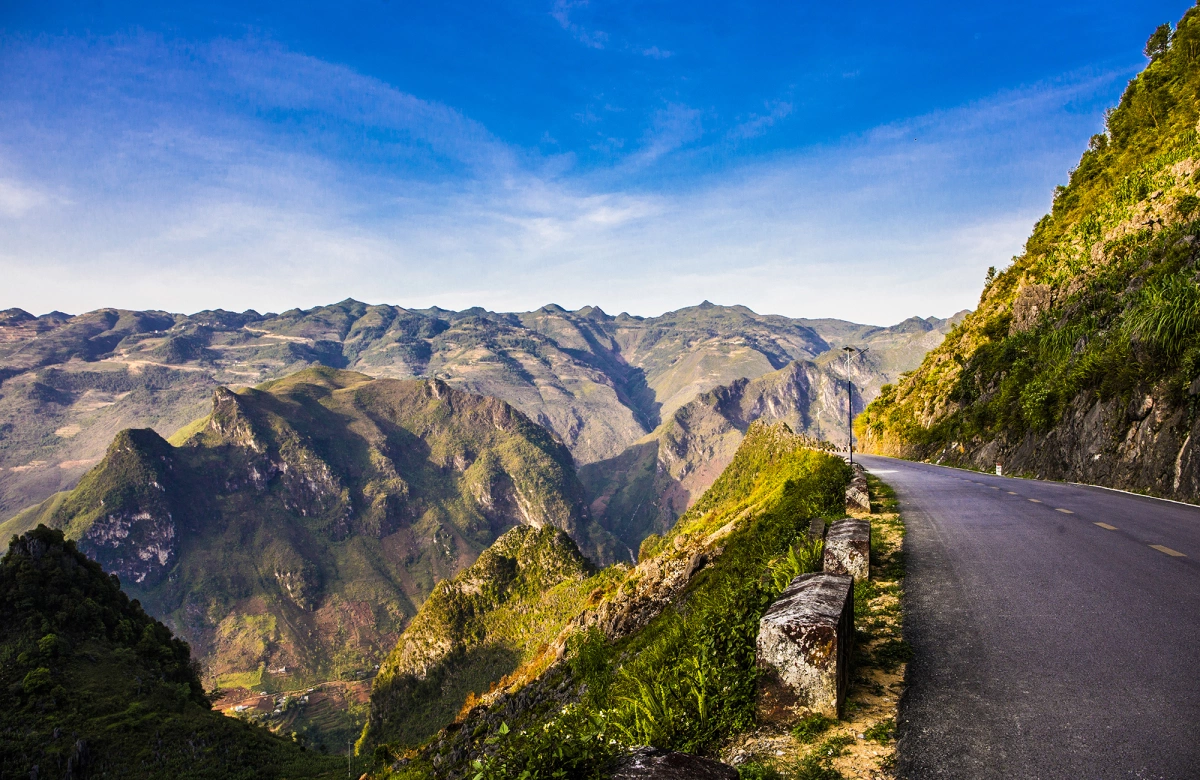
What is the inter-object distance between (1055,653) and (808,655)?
302 centimetres

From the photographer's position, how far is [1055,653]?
636 centimetres

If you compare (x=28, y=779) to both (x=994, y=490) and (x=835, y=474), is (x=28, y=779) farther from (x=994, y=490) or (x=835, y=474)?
(x=994, y=490)

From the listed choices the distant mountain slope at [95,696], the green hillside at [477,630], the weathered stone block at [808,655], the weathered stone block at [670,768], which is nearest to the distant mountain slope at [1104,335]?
the weathered stone block at [808,655]

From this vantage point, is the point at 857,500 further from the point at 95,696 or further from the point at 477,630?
the point at 477,630

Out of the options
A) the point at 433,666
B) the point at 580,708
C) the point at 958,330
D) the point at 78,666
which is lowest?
the point at 433,666

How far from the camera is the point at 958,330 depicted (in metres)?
64.9

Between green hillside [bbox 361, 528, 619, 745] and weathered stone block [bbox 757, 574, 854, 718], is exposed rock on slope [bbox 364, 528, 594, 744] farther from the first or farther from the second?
weathered stone block [bbox 757, 574, 854, 718]

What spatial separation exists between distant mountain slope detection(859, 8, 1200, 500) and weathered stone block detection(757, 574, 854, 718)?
16.4 metres

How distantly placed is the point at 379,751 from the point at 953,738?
258ft

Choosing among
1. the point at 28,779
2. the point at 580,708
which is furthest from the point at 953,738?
the point at 28,779

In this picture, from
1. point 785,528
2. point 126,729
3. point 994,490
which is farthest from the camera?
point 126,729

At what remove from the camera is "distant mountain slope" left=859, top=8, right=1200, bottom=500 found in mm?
18828

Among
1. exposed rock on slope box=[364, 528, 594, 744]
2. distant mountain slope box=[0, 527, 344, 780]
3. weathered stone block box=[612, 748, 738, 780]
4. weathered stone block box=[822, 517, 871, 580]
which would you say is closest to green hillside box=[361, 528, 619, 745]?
exposed rock on slope box=[364, 528, 594, 744]

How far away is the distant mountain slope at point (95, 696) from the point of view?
74.3 metres
